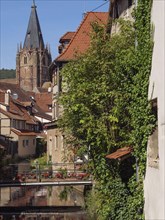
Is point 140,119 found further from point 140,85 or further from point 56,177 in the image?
point 56,177

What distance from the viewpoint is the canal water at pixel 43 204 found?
72.1 ft

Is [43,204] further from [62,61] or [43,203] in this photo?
[62,61]

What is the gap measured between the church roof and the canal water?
103851 mm

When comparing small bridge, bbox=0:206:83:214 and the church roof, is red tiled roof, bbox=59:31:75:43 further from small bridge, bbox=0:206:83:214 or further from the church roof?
the church roof

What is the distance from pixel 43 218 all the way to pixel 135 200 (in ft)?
33.4

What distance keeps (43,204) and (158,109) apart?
16.0 metres

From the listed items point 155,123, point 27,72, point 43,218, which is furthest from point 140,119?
point 27,72

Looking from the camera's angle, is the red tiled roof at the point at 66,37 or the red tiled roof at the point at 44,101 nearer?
the red tiled roof at the point at 66,37

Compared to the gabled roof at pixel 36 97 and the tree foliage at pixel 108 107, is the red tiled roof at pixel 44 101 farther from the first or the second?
the tree foliage at pixel 108 107

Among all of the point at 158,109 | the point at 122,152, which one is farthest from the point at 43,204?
the point at 158,109

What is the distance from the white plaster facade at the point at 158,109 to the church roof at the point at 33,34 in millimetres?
121321

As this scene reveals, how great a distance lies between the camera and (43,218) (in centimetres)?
2148

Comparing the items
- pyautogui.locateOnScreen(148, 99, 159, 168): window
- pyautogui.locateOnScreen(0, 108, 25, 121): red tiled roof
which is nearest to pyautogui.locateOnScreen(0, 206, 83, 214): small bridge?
pyautogui.locateOnScreen(148, 99, 159, 168): window

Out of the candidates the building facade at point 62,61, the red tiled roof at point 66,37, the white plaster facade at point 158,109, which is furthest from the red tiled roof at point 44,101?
the white plaster facade at point 158,109
